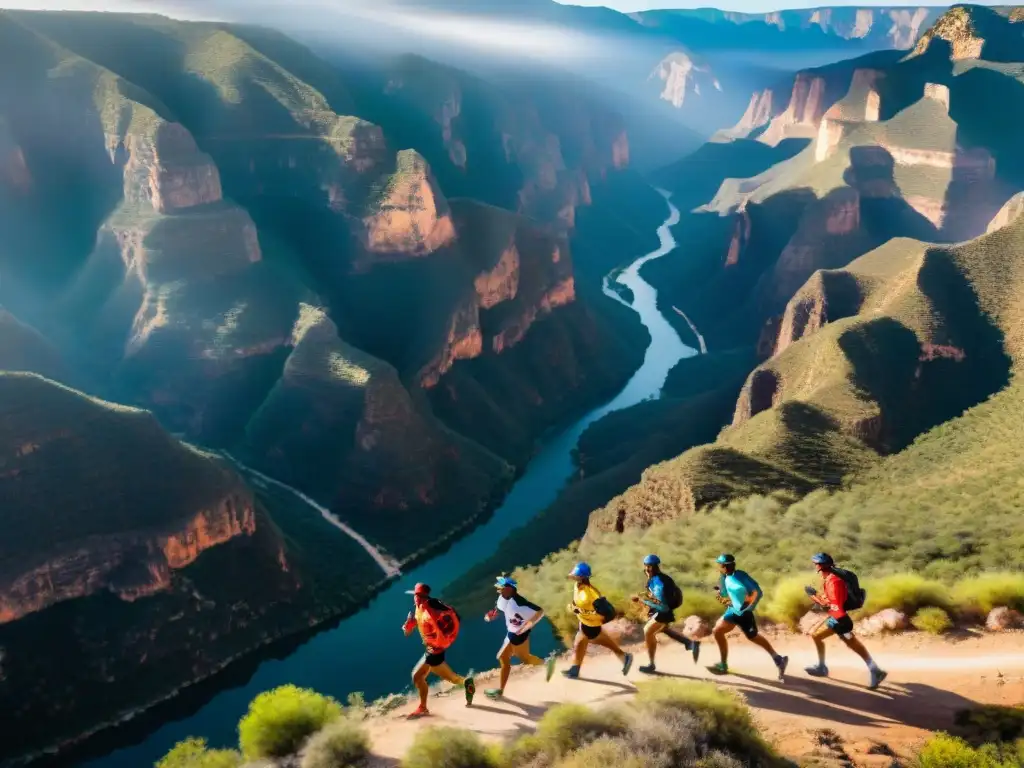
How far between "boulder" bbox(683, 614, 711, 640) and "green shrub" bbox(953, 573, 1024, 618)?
5092mm

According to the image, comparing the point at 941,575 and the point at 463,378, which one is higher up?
the point at 463,378

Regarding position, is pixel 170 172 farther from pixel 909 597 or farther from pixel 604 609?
pixel 909 597

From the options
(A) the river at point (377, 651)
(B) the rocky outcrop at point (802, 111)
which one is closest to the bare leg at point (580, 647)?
(A) the river at point (377, 651)

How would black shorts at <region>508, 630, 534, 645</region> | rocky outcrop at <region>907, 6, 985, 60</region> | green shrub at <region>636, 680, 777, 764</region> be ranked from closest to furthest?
green shrub at <region>636, 680, 777, 764</region>
black shorts at <region>508, 630, 534, 645</region>
rocky outcrop at <region>907, 6, 985, 60</region>

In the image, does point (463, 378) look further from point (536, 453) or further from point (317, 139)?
point (317, 139)

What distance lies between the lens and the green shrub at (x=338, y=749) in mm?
13398

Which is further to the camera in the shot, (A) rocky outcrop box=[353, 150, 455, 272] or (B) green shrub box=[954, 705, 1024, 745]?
(A) rocky outcrop box=[353, 150, 455, 272]

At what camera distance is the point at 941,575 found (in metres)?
22.0

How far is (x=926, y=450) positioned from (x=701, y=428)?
21.5 m

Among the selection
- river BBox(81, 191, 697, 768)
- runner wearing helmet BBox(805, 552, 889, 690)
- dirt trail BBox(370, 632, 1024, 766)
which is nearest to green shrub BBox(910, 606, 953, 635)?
dirt trail BBox(370, 632, 1024, 766)

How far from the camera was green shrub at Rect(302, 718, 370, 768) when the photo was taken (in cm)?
1340

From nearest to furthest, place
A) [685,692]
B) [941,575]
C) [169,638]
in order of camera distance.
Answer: [685,692]
[941,575]
[169,638]

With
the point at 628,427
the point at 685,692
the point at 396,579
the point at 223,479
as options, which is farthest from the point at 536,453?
the point at 685,692

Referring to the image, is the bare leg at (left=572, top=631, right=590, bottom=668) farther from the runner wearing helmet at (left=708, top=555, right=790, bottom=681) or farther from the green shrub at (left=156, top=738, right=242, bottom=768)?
the green shrub at (left=156, top=738, right=242, bottom=768)
